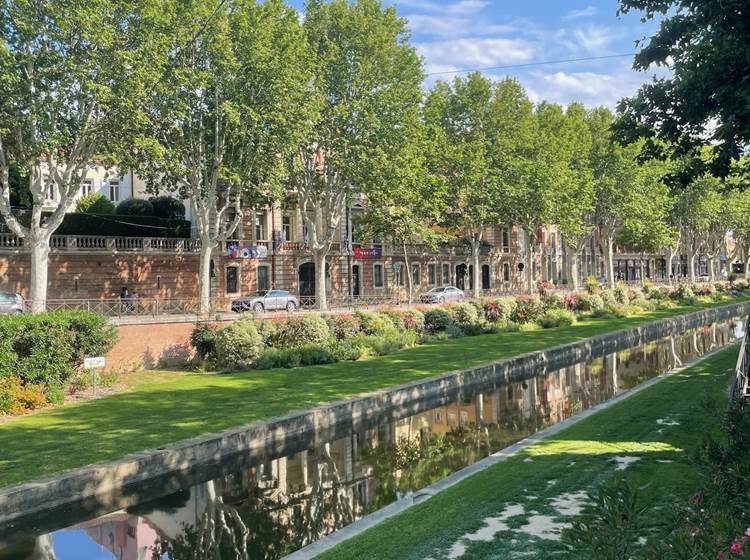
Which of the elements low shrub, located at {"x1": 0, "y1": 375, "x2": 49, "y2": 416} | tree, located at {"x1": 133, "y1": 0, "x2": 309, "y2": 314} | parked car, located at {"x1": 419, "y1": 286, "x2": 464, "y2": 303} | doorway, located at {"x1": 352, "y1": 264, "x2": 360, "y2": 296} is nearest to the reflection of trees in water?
low shrub, located at {"x1": 0, "y1": 375, "x2": 49, "y2": 416}

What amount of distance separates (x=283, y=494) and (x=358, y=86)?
28812 millimetres

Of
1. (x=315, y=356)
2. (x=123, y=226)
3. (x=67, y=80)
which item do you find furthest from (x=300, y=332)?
(x=123, y=226)

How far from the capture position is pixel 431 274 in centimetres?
6347

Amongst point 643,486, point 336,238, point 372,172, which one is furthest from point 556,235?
point 643,486

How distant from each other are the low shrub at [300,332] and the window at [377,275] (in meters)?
31.5

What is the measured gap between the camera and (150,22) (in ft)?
81.8

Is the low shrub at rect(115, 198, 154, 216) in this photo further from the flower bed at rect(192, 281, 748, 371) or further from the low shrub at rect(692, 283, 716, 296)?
the low shrub at rect(692, 283, 716, 296)

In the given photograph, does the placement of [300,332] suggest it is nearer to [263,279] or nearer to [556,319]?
[556,319]

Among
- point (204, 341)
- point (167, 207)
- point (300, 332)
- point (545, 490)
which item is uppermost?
point (167, 207)

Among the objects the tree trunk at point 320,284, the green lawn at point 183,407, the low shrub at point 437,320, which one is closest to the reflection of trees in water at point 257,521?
the green lawn at point 183,407

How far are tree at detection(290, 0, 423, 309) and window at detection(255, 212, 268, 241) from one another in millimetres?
11345

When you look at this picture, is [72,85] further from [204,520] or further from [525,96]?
[525,96]

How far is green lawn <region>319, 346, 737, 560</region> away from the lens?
722 centimetres

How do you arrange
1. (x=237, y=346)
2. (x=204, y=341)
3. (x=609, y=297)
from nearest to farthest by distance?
(x=237, y=346)
(x=204, y=341)
(x=609, y=297)
